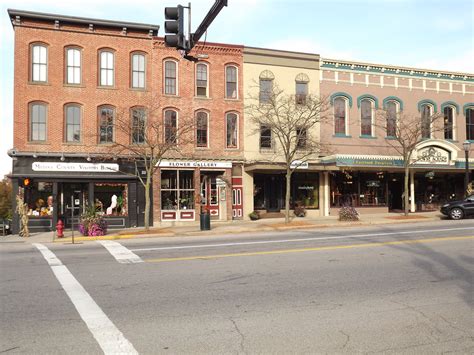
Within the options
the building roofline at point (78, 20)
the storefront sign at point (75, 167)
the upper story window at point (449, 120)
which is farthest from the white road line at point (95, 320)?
the upper story window at point (449, 120)

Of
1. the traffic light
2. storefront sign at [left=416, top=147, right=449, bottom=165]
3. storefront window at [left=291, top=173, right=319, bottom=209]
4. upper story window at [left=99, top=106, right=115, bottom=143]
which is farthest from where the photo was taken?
storefront sign at [left=416, top=147, right=449, bottom=165]

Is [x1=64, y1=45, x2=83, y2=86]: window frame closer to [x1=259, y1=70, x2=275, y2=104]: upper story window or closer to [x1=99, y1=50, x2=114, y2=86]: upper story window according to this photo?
[x1=99, y1=50, x2=114, y2=86]: upper story window

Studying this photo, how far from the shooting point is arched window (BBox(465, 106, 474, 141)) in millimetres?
29094

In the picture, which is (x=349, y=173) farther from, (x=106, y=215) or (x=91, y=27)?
(x=91, y=27)

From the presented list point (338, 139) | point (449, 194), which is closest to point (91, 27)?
point (338, 139)

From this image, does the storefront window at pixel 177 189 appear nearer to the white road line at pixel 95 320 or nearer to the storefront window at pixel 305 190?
the storefront window at pixel 305 190

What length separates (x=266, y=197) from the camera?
2514 cm

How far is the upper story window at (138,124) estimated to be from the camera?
802 inches

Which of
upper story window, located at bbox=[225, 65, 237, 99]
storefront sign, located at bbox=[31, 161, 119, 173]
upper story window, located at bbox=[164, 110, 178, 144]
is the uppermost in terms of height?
upper story window, located at bbox=[225, 65, 237, 99]

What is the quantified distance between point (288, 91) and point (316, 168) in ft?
16.5

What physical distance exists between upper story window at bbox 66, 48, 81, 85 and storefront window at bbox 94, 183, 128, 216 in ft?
18.7

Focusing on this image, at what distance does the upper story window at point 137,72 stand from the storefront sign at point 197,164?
4489mm

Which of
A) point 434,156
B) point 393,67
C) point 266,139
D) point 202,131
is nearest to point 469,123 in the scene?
point 434,156

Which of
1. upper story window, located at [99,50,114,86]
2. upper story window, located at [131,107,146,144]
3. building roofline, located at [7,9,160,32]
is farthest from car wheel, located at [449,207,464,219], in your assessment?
upper story window, located at [99,50,114,86]
